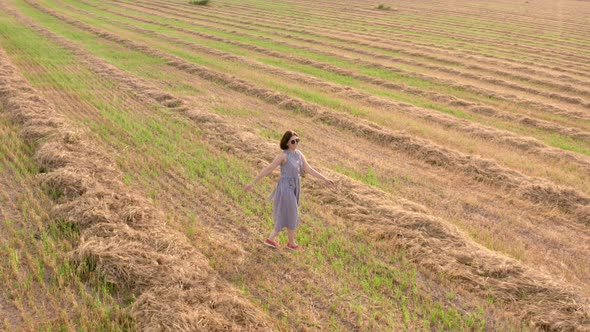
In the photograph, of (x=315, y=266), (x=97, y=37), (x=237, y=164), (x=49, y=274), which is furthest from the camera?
(x=97, y=37)

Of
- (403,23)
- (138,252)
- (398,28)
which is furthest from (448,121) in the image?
(403,23)

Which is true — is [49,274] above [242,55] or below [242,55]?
below

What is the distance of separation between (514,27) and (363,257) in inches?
1726

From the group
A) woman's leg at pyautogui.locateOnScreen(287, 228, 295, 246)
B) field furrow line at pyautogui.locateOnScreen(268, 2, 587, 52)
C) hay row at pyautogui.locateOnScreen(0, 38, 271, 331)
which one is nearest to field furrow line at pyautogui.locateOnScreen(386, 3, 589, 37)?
field furrow line at pyautogui.locateOnScreen(268, 2, 587, 52)

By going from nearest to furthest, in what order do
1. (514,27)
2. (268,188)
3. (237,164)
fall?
(268,188) < (237,164) < (514,27)

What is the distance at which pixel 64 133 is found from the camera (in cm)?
1041

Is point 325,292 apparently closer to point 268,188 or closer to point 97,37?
point 268,188

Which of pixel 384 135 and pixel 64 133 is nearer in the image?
pixel 64 133

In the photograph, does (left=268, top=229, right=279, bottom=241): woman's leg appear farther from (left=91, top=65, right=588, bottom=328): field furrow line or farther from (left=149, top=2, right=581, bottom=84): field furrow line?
(left=149, top=2, right=581, bottom=84): field furrow line

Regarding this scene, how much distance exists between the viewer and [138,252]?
6066 millimetres

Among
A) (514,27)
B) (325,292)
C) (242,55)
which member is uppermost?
(514,27)

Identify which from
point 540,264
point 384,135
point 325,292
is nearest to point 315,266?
point 325,292

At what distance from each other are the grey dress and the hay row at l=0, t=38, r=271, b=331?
4.35 feet

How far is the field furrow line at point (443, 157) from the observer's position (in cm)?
891
